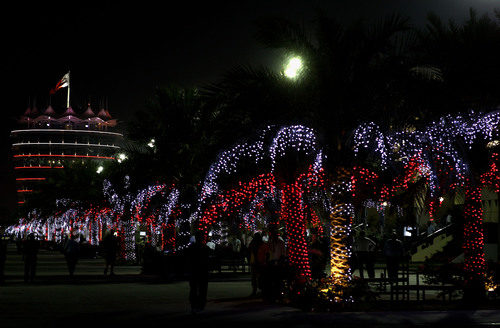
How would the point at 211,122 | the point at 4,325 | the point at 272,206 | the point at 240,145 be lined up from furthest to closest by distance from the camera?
the point at 211,122 < the point at 272,206 < the point at 240,145 < the point at 4,325

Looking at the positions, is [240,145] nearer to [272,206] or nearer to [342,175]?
[342,175]

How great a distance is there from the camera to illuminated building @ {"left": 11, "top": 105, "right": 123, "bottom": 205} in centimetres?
18312

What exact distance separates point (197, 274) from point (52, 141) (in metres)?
175

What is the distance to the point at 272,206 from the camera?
28719 millimetres

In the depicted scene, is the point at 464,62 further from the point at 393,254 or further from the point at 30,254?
the point at 30,254

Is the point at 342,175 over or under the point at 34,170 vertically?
A: under

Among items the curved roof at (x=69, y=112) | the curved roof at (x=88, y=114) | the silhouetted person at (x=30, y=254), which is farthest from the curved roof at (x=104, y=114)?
the silhouetted person at (x=30, y=254)

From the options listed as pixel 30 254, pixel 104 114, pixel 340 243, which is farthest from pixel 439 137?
pixel 104 114

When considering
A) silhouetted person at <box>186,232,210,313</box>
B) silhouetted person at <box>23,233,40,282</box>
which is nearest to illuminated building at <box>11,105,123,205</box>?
silhouetted person at <box>23,233,40,282</box>

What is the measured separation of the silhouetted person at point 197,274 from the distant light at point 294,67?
4.67 meters

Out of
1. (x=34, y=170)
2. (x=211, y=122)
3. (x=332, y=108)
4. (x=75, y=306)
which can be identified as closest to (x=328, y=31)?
(x=332, y=108)

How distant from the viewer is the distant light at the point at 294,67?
1827cm

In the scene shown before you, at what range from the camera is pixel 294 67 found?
18.4 meters

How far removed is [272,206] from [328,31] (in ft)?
38.2
